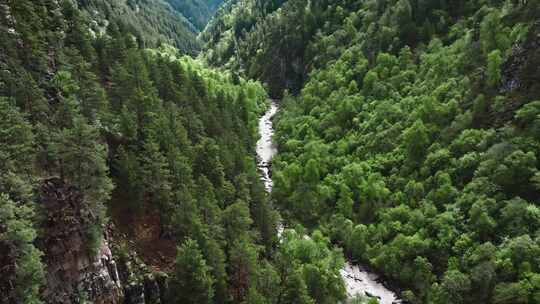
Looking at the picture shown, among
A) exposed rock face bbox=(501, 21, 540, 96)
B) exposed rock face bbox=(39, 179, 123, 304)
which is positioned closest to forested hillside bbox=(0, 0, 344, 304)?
exposed rock face bbox=(39, 179, 123, 304)

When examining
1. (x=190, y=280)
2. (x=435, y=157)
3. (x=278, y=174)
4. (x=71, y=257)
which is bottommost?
(x=278, y=174)

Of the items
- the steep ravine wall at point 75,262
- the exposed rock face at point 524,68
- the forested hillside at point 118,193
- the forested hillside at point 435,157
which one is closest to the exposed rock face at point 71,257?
the steep ravine wall at point 75,262

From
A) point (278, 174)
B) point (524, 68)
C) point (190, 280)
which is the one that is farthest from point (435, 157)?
point (190, 280)

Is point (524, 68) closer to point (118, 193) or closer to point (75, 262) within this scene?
point (118, 193)

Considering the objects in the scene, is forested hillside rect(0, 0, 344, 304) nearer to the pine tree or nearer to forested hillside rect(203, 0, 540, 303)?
the pine tree

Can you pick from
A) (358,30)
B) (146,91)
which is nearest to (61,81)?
Result: (146,91)

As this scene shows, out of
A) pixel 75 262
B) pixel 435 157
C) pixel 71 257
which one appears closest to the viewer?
pixel 71 257
